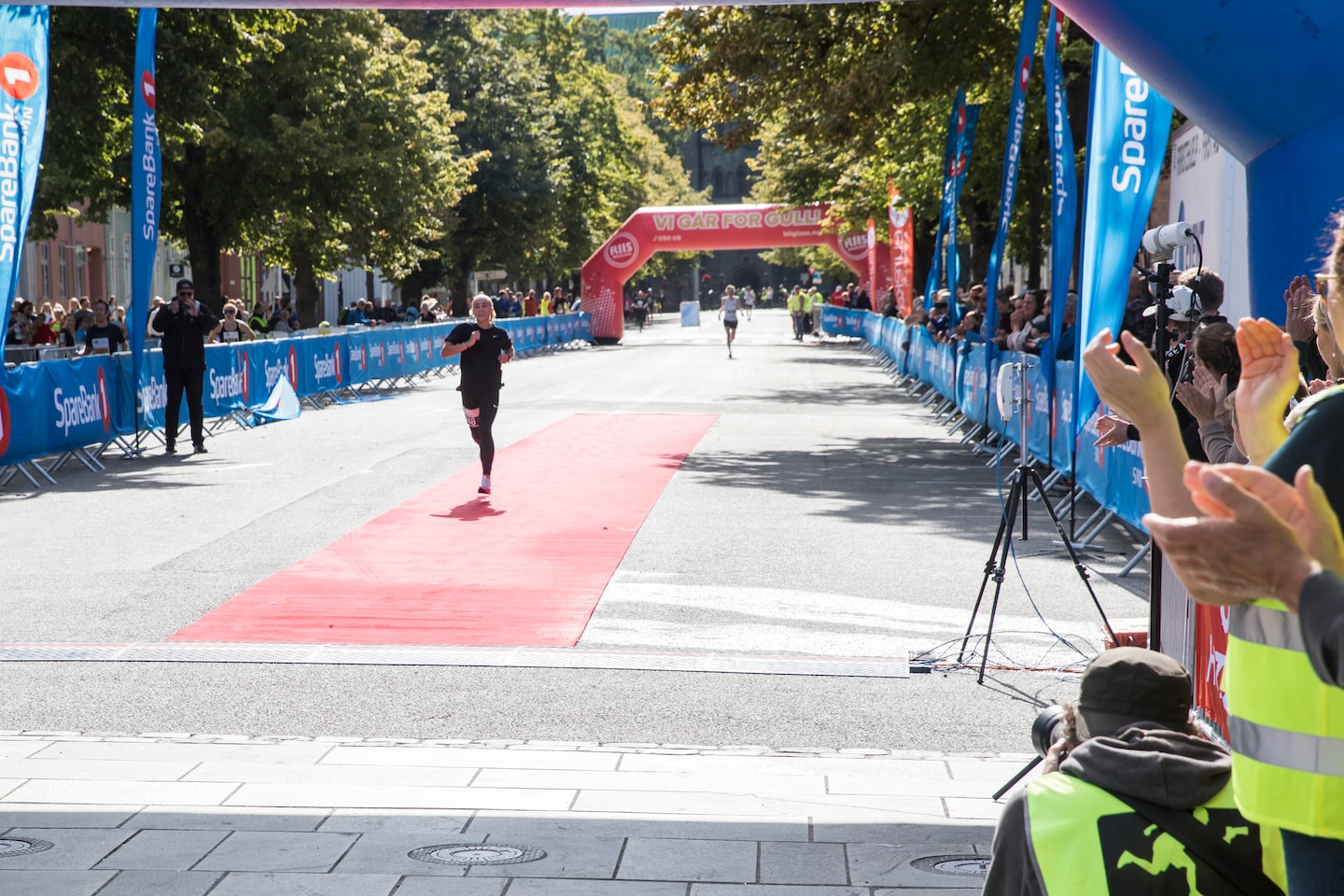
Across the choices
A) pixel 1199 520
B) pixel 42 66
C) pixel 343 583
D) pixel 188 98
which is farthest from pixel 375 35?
pixel 1199 520

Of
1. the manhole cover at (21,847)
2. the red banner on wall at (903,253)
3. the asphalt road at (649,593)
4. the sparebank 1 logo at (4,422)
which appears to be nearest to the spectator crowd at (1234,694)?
the manhole cover at (21,847)

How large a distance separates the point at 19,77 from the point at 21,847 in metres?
11.6

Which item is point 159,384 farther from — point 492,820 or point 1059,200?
point 492,820

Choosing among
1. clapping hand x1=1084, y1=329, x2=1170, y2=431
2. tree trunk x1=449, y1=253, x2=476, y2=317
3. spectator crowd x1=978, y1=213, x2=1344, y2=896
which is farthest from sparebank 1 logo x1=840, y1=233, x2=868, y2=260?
clapping hand x1=1084, y1=329, x2=1170, y2=431

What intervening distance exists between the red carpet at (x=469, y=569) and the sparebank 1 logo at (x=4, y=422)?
4253 mm

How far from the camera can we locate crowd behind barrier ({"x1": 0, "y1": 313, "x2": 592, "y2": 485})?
16.5m

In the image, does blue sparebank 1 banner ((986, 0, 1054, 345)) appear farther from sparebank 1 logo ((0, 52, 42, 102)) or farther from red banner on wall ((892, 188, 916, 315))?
red banner on wall ((892, 188, 916, 315))

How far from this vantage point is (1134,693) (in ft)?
9.36

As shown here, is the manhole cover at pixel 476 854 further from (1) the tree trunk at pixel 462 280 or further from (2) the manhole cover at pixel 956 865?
(1) the tree trunk at pixel 462 280

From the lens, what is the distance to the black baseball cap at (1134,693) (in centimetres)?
285

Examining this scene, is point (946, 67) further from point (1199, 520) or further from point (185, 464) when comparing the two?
point (1199, 520)

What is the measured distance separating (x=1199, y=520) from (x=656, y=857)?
332 cm

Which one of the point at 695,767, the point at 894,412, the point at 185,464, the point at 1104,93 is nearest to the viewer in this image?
the point at 695,767

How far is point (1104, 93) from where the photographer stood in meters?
10.2
